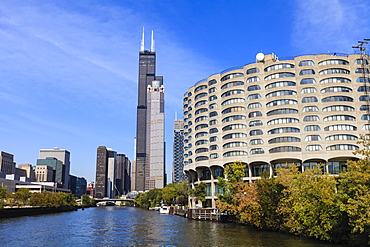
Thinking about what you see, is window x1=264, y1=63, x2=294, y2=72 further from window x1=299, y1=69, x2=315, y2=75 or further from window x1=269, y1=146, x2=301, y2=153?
window x1=269, y1=146, x2=301, y2=153

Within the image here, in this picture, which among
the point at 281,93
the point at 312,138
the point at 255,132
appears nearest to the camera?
the point at 312,138

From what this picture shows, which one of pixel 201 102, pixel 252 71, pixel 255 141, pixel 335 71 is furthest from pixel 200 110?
pixel 335 71

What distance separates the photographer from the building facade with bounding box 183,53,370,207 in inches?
4963

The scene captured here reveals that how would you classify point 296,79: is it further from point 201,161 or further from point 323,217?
point 323,217

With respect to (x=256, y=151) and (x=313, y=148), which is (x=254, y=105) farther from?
(x=313, y=148)

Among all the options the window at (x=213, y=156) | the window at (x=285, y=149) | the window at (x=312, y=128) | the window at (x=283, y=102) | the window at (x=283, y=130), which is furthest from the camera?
the window at (x=213, y=156)

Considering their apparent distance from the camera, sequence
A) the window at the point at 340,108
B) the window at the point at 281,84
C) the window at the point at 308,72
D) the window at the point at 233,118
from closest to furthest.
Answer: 1. the window at the point at 340,108
2. the window at the point at 308,72
3. the window at the point at 281,84
4. the window at the point at 233,118

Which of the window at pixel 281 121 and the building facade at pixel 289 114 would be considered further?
the window at pixel 281 121

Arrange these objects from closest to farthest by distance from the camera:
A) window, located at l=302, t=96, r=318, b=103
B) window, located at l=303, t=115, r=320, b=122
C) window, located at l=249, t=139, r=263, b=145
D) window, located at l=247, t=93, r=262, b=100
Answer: window, located at l=303, t=115, r=320, b=122 < window, located at l=302, t=96, r=318, b=103 < window, located at l=249, t=139, r=263, b=145 < window, located at l=247, t=93, r=262, b=100

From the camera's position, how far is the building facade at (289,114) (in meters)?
126

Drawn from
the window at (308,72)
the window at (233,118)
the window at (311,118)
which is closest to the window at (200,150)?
the window at (233,118)

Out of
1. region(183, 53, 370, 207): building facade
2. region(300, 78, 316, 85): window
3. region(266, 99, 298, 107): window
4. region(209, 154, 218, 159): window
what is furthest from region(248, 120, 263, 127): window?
region(300, 78, 316, 85): window

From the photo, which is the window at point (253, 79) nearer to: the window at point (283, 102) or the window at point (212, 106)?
the window at point (283, 102)

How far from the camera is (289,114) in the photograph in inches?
5133
